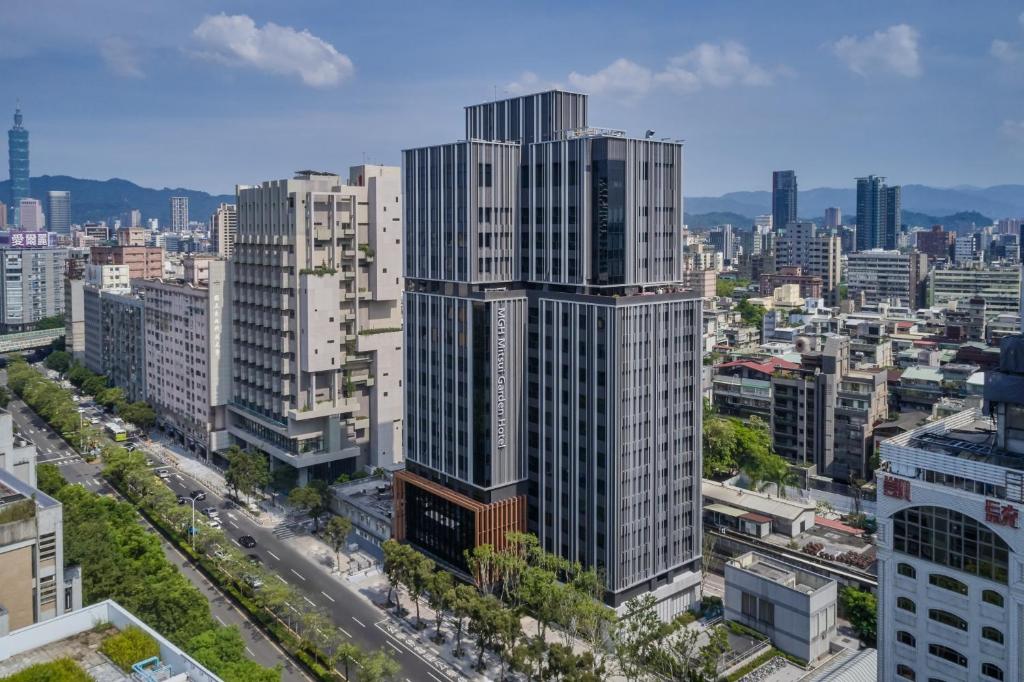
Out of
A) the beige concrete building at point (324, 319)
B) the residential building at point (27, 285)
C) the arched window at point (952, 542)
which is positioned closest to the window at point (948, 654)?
the arched window at point (952, 542)

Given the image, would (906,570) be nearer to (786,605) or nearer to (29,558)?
(786,605)

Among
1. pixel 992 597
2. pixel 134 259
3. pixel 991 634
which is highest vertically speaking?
pixel 134 259

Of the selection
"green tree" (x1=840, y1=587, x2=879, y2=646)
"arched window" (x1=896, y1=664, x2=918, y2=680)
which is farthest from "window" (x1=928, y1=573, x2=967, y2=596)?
"green tree" (x1=840, y1=587, x2=879, y2=646)

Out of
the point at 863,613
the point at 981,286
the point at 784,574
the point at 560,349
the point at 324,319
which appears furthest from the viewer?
the point at 981,286

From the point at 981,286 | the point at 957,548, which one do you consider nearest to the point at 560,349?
the point at 957,548

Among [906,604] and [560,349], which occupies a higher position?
[560,349]

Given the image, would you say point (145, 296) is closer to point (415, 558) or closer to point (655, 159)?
point (415, 558)

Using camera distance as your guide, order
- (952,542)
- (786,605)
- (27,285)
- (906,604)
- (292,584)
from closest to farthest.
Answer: (952,542) → (906,604) → (786,605) → (292,584) → (27,285)
